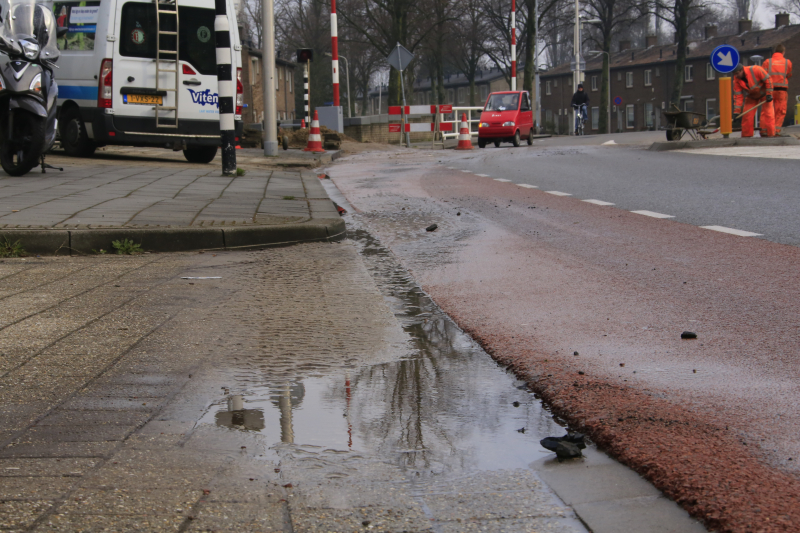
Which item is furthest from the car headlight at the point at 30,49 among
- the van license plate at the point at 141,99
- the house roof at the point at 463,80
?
the house roof at the point at 463,80

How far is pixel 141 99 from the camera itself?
1420cm

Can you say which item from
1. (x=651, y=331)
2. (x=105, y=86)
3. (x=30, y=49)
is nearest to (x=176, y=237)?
(x=651, y=331)

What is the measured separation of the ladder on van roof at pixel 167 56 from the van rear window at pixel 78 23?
1.06 m

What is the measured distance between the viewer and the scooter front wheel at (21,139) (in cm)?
1016

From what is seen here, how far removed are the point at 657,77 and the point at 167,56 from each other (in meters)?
72.5

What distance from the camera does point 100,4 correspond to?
46.3 feet

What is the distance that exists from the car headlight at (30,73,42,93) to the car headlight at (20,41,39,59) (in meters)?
0.23

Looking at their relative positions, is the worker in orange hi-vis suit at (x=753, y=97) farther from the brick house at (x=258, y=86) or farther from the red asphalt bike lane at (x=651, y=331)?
the brick house at (x=258, y=86)

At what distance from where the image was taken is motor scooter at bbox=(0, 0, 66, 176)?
10.0 m

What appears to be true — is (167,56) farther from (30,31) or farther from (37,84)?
(37,84)

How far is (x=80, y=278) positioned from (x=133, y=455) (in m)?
3.38

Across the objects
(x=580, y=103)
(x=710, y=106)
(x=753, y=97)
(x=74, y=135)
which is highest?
(x=710, y=106)

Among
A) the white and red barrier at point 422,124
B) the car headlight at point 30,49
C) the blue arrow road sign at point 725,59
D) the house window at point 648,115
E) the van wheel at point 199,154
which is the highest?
the house window at point 648,115

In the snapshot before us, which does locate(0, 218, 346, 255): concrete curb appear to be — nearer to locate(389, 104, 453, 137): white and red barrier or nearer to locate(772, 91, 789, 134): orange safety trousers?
locate(772, 91, 789, 134): orange safety trousers
